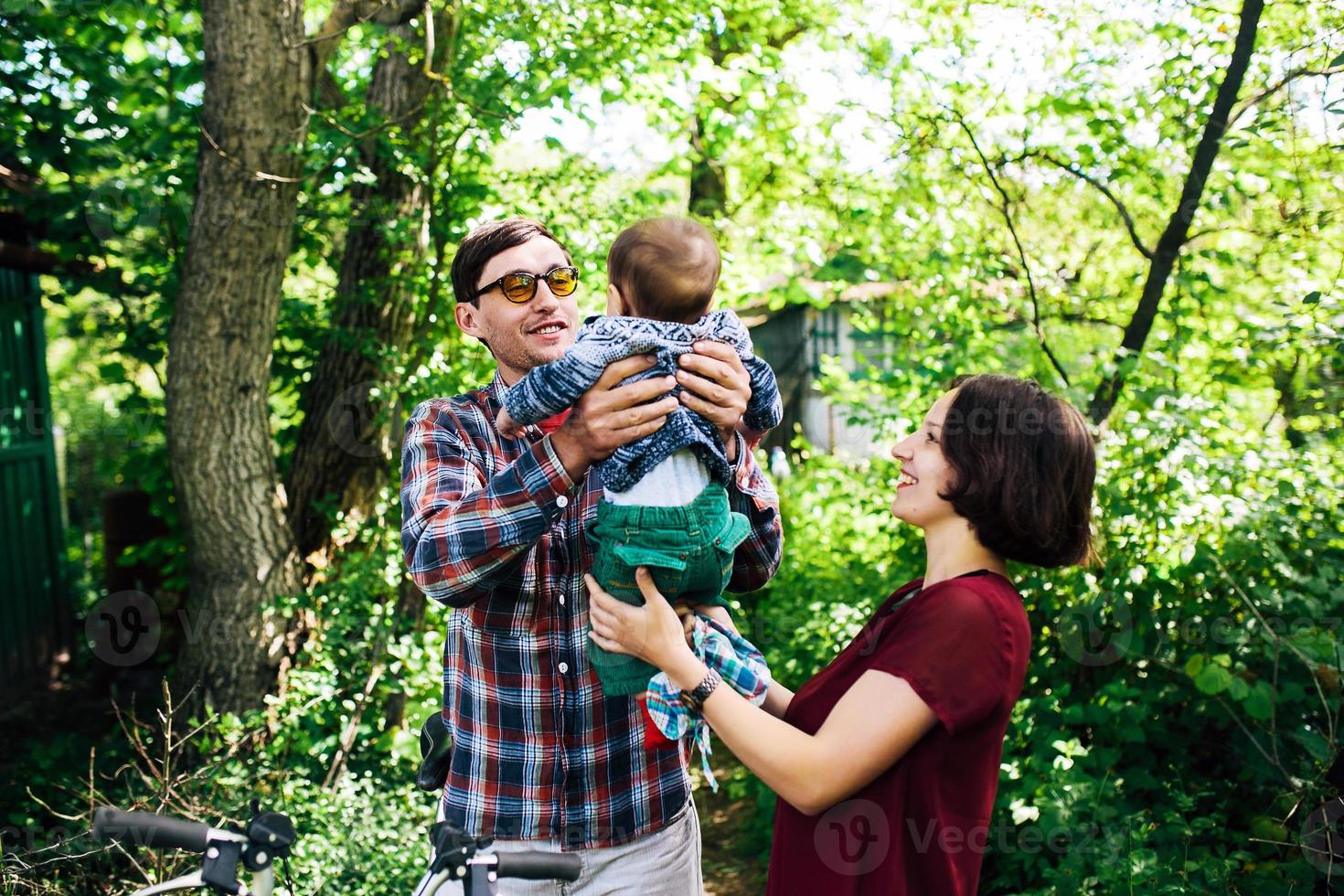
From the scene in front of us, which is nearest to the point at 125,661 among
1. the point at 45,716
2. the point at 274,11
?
the point at 45,716

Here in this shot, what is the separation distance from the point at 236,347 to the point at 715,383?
334 cm

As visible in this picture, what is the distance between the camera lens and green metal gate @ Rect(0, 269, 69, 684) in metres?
7.13

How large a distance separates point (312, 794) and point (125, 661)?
3331 millimetres

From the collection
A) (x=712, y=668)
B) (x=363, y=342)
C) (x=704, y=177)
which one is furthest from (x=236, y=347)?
(x=704, y=177)

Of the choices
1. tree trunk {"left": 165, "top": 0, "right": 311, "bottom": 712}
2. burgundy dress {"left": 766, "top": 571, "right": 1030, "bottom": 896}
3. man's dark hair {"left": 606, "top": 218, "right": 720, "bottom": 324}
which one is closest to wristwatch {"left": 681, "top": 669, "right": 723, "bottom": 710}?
burgundy dress {"left": 766, "top": 571, "right": 1030, "bottom": 896}

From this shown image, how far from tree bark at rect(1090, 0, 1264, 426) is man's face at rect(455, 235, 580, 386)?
104 inches

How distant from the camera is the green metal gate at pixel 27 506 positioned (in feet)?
23.4

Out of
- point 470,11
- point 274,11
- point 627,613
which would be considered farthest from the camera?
point 470,11

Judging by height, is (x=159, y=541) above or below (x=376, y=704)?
above

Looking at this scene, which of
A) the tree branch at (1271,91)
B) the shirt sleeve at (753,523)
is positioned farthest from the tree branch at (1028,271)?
the shirt sleeve at (753,523)

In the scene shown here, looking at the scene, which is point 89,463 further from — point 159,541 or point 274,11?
point 274,11

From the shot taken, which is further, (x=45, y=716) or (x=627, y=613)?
(x=45, y=716)

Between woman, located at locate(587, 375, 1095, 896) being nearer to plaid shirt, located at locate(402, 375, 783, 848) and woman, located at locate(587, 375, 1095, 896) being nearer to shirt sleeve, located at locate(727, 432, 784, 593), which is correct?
plaid shirt, located at locate(402, 375, 783, 848)

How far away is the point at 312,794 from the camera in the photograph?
4.28m
